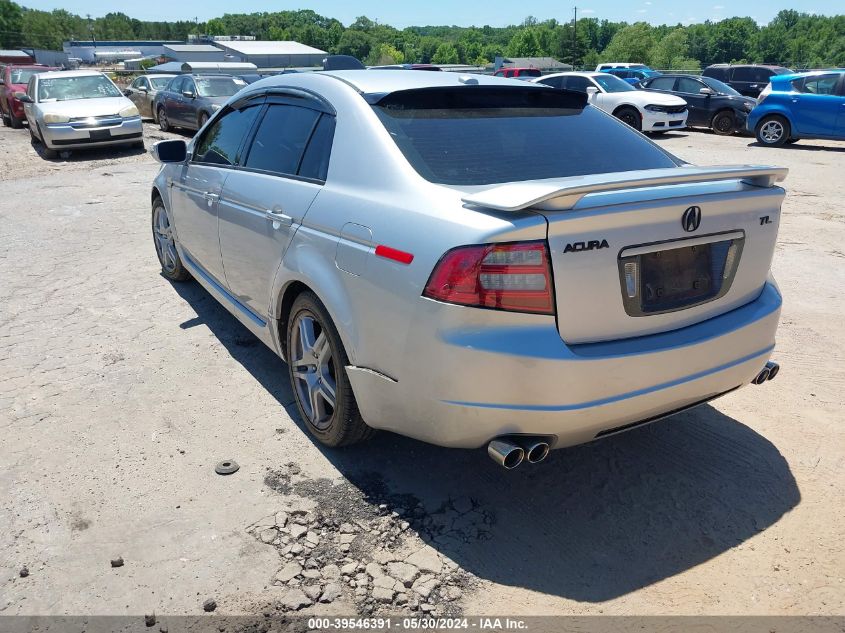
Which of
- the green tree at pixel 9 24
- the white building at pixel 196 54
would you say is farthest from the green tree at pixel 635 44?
the green tree at pixel 9 24

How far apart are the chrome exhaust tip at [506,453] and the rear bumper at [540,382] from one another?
4 cm

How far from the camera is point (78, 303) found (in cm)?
568

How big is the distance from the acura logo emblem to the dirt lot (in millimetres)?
1222

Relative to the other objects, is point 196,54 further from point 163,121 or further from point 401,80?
point 401,80

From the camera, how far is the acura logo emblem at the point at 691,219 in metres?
2.73

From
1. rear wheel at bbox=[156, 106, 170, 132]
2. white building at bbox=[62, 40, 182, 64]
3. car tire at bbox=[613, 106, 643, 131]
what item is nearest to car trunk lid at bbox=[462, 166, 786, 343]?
car tire at bbox=[613, 106, 643, 131]

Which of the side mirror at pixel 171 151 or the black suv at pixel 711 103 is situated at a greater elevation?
the side mirror at pixel 171 151

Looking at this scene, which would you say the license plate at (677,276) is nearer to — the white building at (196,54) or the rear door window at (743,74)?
the rear door window at (743,74)

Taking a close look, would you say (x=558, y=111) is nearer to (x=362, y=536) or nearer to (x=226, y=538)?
(x=362, y=536)

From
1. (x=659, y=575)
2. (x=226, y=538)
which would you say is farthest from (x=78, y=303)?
(x=659, y=575)

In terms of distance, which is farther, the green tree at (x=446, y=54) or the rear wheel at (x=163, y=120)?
the green tree at (x=446, y=54)

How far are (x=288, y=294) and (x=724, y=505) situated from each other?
2.29 meters

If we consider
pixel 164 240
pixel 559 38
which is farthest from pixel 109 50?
pixel 164 240

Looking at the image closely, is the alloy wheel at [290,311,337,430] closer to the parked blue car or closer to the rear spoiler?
the rear spoiler
